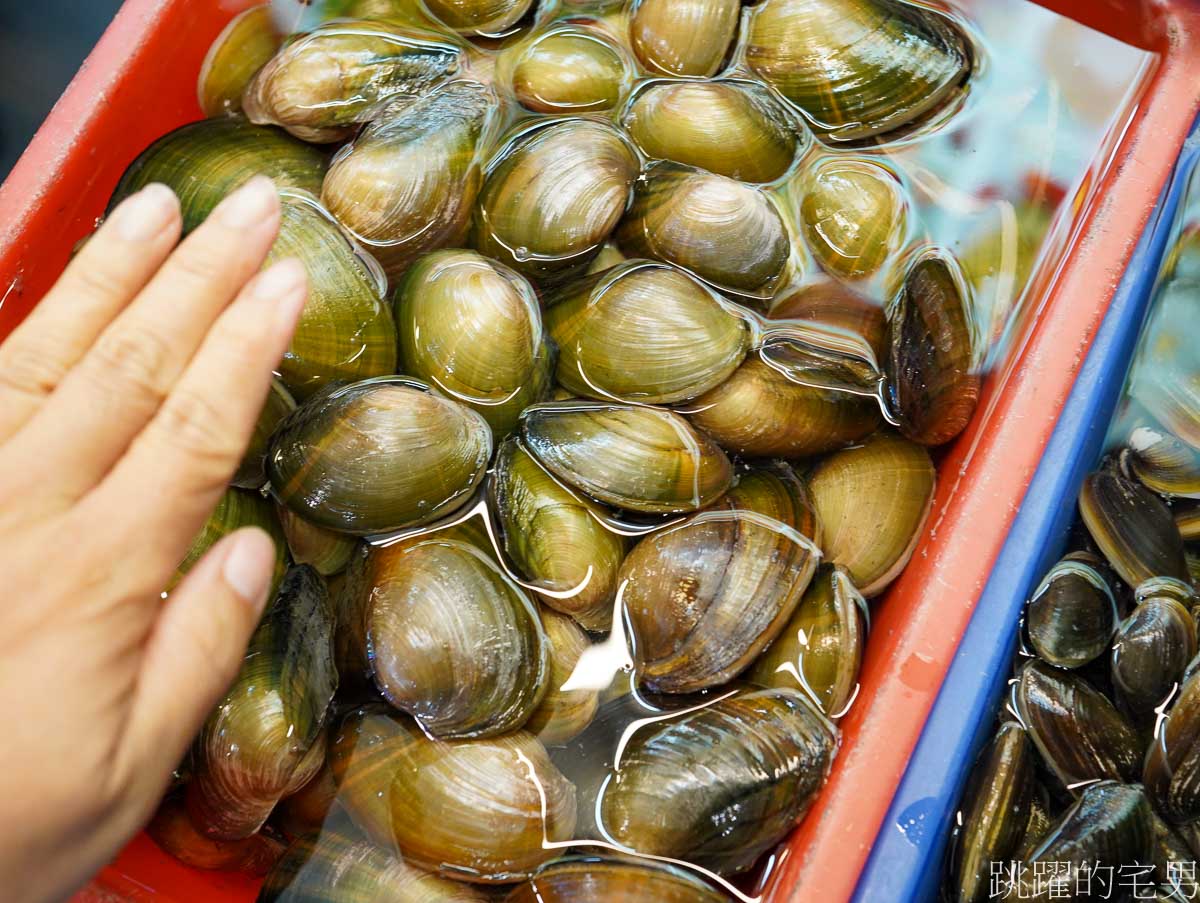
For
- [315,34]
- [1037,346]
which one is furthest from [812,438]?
[315,34]

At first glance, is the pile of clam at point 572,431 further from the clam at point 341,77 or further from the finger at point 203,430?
the finger at point 203,430

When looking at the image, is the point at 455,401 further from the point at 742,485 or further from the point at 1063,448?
the point at 1063,448

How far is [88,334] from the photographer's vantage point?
927 mm

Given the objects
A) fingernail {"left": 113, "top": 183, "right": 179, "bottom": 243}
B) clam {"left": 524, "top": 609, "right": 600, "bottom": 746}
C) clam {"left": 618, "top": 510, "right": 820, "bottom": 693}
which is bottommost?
clam {"left": 524, "top": 609, "right": 600, "bottom": 746}

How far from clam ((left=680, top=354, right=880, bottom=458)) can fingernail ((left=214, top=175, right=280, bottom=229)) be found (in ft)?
2.25

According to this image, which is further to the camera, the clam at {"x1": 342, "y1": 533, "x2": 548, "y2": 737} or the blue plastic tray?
the clam at {"x1": 342, "y1": 533, "x2": 548, "y2": 737}

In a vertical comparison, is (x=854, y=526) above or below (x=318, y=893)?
above

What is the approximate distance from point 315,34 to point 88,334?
86 cm

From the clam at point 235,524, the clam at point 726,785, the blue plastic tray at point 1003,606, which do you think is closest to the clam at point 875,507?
the blue plastic tray at point 1003,606

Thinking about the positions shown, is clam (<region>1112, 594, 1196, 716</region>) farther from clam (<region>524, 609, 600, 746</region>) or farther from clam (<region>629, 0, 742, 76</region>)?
clam (<region>629, 0, 742, 76</region>)

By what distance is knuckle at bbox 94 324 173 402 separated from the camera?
875 mm

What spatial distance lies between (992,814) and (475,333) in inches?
38.0

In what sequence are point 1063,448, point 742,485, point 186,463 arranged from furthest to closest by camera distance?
point 742,485
point 1063,448
point 186,463

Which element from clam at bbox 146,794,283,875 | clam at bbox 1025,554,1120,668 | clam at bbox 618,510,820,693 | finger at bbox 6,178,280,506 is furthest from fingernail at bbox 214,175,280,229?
clam at bbox 1025,554,1120,668
